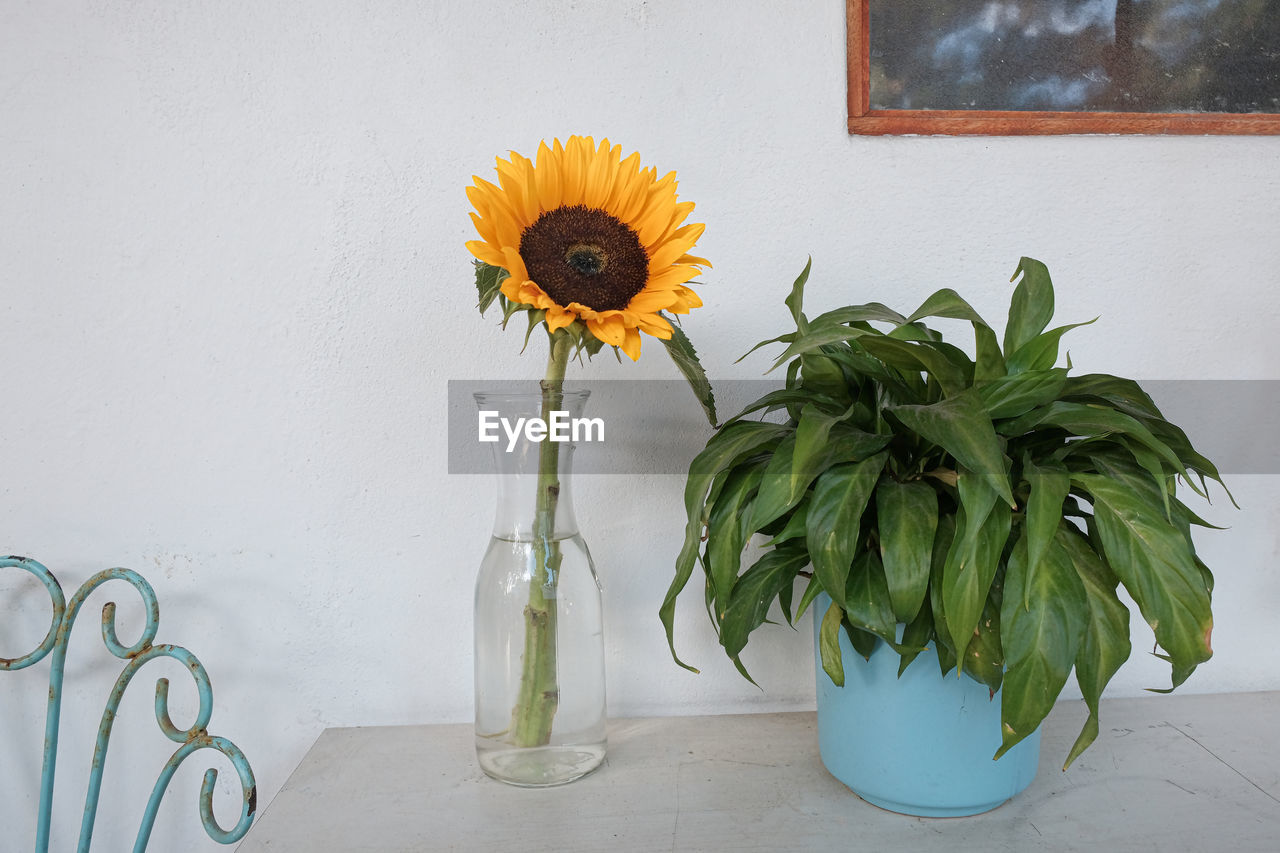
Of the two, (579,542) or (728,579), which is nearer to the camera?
(728,579)

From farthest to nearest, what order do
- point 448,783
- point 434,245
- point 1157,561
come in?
point 434,245 → point 448,783 → point 1157,561

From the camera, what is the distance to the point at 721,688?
895mm

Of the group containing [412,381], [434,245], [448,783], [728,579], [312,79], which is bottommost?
[448,783]

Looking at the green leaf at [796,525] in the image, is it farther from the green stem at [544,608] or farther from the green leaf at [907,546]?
the green stem at [544,608]

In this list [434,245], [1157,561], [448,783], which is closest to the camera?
[1157,561]

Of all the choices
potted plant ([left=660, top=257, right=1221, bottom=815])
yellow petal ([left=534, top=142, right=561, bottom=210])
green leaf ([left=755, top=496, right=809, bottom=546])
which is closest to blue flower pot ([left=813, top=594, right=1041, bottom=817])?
potted plant ([left=660, top=257, right=1221, bottom=815])

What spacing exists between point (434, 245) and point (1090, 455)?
2.10ft

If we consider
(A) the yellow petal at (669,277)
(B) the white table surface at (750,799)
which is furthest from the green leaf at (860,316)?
(B) the white table surface at (750,799)

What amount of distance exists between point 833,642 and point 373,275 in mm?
583

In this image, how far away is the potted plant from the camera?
54cm

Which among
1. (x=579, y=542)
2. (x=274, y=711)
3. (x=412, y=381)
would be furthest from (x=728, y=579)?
(x=274, y=711)

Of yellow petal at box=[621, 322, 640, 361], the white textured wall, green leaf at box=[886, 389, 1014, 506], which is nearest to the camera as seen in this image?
green leaf at box=[886, 389, 1014, 506]

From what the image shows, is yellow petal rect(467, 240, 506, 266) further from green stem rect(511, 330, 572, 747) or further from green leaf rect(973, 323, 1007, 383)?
green leaf rect(973, 323, 1007, 383)

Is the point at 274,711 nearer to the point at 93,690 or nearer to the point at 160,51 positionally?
the point at 93,690
